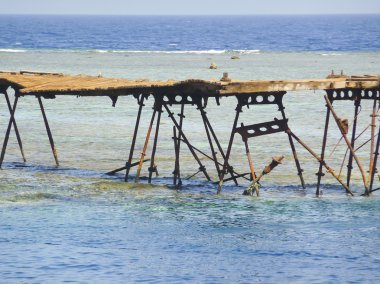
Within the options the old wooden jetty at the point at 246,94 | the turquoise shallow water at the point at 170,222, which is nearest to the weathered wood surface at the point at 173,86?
the old wooden jetty at the point at 246,94

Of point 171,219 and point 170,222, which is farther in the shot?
point 171,219

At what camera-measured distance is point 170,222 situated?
19297mm

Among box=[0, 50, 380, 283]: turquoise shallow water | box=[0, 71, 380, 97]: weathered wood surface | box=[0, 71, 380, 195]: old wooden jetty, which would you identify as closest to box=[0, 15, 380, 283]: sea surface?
box=[0, 50, 380, 283]: turquoise shallow water

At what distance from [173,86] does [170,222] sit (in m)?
3.49

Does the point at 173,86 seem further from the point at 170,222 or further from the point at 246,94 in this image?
the point at 170,222

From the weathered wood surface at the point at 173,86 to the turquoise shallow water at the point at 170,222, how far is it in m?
2.23

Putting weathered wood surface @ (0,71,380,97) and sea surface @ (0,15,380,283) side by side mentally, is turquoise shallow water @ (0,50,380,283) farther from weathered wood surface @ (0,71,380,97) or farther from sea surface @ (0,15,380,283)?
weathered wood surface @ (0,71,380,97)

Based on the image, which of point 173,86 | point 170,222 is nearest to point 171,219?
point 170,222

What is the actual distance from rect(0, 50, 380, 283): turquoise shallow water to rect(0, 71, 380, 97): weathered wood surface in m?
2.23

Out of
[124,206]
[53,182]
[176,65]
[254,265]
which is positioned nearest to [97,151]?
[53,182]

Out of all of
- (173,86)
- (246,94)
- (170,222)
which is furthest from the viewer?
(173,86)

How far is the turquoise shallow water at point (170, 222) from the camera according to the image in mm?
16219

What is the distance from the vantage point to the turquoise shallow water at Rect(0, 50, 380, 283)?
53.2 ft

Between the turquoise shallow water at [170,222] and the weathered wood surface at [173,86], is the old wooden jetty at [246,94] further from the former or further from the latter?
the turquoise shallow water at [170,222]
